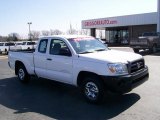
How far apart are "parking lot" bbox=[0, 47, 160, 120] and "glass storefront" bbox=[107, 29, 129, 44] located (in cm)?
3643

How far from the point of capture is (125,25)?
39969 mm

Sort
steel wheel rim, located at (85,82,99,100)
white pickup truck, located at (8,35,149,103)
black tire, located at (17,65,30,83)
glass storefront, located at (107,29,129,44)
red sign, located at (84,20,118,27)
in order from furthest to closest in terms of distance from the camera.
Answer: glass storefront, located at (107,29,129,44) < red sign, located at (84,20,118,27) < black tire, located at (17,65,30,83) < steel wheel rim, located at (85,82,99,100) < white pickup truck, located at (8,35,149,103)

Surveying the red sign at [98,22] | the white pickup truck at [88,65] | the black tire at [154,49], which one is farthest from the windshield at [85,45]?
the red sign at [98,22]

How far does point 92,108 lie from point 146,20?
32262mm

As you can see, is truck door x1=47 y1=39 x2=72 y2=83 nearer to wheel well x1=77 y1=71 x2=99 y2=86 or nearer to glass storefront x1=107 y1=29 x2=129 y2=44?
wheel well x1=77 y1=71 x2=99 y2=86

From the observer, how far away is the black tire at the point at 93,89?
22.8 ft

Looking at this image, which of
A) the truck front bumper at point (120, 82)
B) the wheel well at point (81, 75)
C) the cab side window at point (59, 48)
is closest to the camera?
the truck front bumper at point (120, 82)

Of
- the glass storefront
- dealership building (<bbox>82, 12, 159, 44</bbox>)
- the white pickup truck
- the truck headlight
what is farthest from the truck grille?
the glass storefront

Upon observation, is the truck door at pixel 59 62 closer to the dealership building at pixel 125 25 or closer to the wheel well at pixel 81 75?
the wheel well at pixel 81 75

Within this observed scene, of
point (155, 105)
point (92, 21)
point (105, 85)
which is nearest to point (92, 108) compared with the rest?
point (105, 85)

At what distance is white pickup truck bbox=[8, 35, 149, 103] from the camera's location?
6.73 meters

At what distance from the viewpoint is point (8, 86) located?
10094mm

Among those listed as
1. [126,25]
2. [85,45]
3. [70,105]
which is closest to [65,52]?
[85,45]

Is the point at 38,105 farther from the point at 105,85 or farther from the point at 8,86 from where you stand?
the point at 8,86
